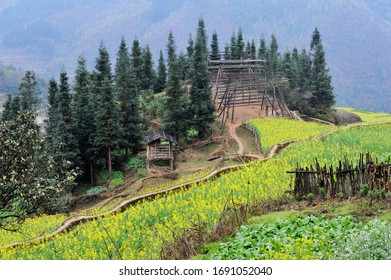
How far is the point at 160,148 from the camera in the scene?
121 ft

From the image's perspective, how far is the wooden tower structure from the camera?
48031 mm

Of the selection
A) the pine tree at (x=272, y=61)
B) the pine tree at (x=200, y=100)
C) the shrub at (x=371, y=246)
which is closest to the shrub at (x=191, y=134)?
the pine tree at (x=200, y=100)

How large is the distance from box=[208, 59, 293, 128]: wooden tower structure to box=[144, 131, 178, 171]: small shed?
30.8 feet

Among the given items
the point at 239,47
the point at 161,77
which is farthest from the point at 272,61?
the point at 161,77

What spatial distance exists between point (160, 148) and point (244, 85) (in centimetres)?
1817

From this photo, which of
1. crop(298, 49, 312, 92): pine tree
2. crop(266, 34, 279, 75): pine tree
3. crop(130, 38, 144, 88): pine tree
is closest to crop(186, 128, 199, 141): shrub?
crop(130, 38, 144, 88): pine tree

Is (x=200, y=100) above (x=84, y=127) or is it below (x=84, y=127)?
above

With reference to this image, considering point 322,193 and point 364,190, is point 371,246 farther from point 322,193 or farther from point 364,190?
point 322,193

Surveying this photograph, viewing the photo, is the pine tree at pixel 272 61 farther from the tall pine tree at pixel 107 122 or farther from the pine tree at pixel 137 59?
the tall pine tree at pixel 107 122

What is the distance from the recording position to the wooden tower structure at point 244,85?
158 feet

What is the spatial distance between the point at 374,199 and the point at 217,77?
40.9 meters

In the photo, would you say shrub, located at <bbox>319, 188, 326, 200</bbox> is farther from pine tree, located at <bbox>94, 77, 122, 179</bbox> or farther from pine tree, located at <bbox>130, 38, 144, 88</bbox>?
pine tree, located at <bbox>130, 38, 144, 88</bbox>

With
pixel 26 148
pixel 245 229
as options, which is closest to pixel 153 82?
pixel 26 148

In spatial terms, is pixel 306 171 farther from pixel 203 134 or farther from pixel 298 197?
pixel 203 134
